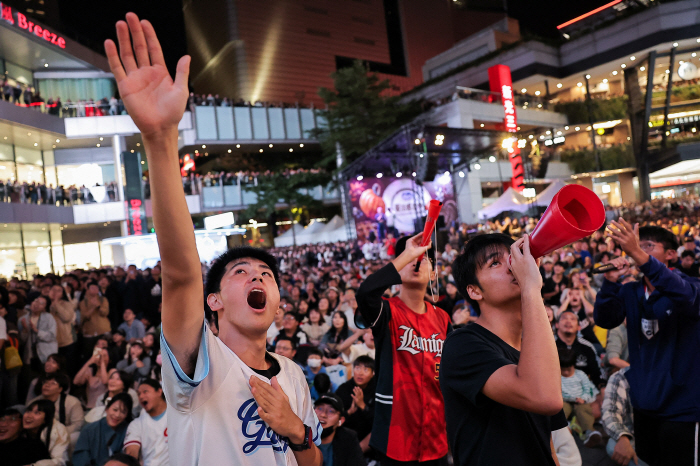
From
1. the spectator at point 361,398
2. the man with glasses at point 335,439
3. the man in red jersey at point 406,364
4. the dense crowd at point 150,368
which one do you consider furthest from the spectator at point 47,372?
the man in red jersey at point 406,364

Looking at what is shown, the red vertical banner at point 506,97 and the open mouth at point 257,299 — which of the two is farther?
the red vertical banner at point 506,97

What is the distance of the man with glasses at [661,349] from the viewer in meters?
2.52

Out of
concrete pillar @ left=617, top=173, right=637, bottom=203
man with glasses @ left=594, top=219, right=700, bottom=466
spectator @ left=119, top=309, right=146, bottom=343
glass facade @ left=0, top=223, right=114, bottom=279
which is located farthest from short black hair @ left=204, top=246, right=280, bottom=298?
concrete pillar @ left=617, top=173, right=637, bottom=203

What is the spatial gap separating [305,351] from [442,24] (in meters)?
46.1

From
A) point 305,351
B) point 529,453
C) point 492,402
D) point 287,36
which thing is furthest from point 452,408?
point 287,36

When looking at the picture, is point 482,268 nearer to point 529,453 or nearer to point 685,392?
point 529,453

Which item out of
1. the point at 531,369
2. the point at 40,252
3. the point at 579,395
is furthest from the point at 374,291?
the point at 40,252

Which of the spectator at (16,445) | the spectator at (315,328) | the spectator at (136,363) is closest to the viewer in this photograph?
the spectator at (16,445)

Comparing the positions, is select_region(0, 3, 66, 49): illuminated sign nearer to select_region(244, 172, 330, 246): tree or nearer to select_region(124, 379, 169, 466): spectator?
select_region(244, 172, 330, 246): tree

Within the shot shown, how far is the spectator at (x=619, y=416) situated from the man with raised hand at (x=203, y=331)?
2719 mm

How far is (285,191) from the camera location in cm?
2570

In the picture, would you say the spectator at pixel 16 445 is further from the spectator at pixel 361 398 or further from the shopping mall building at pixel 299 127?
the shopping mall building at pixel 299 127

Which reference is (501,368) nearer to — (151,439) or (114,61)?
(114,61)

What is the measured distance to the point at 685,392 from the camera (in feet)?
8.54
